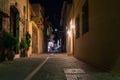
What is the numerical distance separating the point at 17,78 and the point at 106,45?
12.9ft

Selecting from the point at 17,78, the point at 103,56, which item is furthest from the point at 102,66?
the point at 17,78

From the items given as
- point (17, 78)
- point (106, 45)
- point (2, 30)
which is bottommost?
point (17, 78)

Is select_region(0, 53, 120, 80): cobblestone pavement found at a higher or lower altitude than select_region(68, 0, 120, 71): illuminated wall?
lower

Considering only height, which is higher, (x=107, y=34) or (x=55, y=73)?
(x=107, y=34)

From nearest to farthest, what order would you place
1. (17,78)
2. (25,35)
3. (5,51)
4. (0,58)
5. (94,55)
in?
(17,78) < (94,55) < (0,58) < (5,51) < (25,35)

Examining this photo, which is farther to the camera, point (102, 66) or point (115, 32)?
point (102, 66)

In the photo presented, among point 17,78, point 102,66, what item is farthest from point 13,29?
point 17,78

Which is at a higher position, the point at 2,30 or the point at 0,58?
the point at 2,30

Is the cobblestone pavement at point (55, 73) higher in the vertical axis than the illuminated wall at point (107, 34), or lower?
lower

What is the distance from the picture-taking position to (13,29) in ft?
91.7

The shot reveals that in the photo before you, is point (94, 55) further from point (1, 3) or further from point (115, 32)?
point (1, 3)

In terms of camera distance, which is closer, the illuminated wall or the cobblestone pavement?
the cobblestone pavement

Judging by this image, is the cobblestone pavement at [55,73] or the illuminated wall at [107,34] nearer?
the cobblestone pavement at [55,73]

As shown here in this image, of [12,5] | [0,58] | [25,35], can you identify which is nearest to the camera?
[0,58]
